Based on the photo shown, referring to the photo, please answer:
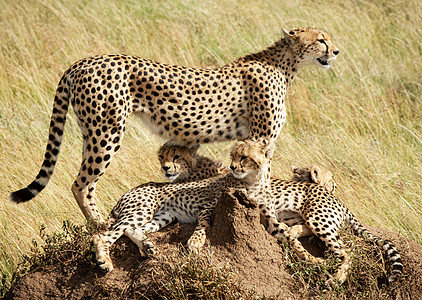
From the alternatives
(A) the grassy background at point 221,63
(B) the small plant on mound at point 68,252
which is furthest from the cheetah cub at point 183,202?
(A) the grassy background at point 221,63

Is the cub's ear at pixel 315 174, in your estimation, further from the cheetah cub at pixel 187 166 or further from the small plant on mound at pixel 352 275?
the small plant on mound at pixel 352 275

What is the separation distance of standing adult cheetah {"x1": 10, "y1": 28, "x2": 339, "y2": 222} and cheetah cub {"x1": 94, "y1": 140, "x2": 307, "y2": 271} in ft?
1.34

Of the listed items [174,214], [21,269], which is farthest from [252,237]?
[21,269]

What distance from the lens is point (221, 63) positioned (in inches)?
336

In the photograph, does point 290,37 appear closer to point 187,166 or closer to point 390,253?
point 187,166

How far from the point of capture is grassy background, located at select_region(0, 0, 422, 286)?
18.9 feet

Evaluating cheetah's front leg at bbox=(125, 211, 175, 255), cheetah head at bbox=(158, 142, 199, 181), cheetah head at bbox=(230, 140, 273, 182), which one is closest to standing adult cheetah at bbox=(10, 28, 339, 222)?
cheetah head at bbox=(158, 142, 199, 181)

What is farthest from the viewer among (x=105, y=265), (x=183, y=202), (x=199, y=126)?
(x=199, y=126)

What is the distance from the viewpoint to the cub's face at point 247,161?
4289 mm

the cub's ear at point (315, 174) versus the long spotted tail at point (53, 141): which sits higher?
the long spotted tail at point (53, 141)

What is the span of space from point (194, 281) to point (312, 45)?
7.58 ft

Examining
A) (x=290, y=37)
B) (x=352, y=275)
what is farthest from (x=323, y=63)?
(x=352, y=275)

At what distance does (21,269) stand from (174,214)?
109cm

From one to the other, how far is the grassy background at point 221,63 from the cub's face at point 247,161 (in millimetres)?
1490
